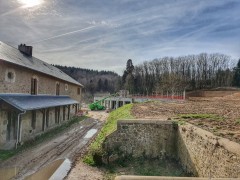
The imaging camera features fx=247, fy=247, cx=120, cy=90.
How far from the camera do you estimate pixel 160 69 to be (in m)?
77.5

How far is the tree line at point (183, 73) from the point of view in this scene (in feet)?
227

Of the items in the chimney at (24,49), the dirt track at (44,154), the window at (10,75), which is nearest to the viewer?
the dirt track at (44,154)

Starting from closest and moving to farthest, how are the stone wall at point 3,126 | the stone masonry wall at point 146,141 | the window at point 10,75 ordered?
1. the stone masonry wall at point 146,141
2. the stone wall at point 3,126
3. the window at point 10,75

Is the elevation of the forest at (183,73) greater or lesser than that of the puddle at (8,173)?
greater

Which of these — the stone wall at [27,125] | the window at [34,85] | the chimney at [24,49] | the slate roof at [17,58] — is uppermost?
the chimney at [24,49]

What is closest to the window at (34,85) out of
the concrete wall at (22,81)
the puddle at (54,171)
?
the concrete wall at (22,81)

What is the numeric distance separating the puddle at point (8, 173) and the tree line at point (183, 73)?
53090 mm

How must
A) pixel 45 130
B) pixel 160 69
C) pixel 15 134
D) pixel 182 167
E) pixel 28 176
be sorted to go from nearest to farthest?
pixel 28 176 → pixel 182 167 → pixel 15 134 → pixel 45 130 → pixel 160 69

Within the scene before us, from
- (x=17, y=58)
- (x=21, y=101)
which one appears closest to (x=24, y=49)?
(x=17, y=58)

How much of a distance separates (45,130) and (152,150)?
11395 mm

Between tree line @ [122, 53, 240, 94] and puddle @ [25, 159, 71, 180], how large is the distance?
2031 inches

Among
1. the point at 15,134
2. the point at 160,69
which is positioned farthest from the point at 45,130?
the point at 160,69

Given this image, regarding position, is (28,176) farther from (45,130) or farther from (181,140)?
(45,130)

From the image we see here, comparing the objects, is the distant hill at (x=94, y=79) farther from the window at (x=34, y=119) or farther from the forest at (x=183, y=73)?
the window at (x=34, y=119)
